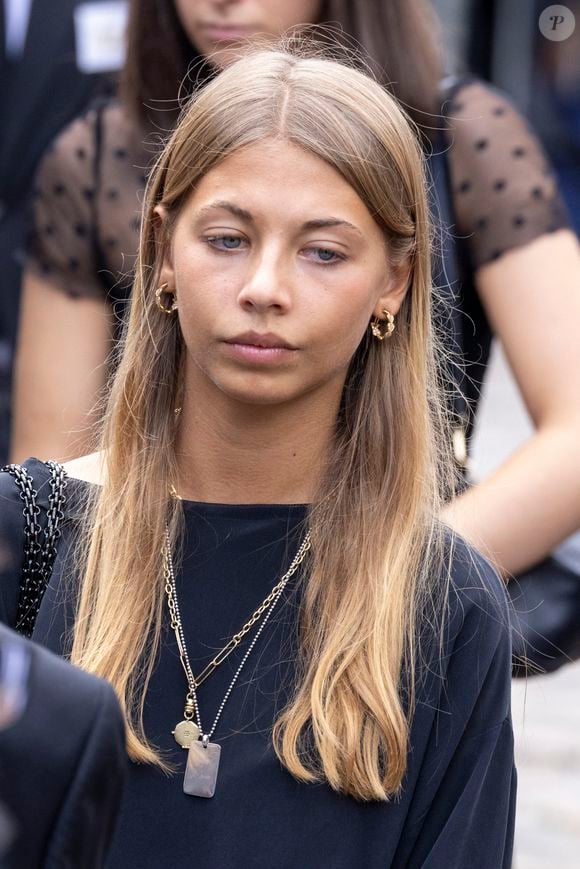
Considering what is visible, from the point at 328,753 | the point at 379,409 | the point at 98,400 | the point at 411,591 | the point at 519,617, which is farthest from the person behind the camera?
the point at 98,400

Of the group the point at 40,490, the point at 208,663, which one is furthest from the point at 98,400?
the point at 208,663

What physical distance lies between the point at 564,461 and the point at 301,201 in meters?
0.91

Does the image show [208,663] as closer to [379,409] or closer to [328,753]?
[328,753]

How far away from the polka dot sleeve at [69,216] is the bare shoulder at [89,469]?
2.48 ft

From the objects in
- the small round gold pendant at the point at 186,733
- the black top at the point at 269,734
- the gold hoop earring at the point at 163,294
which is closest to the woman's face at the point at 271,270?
the gold hoop earring at the point at 163,294

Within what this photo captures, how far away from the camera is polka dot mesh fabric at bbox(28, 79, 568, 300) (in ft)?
9.63

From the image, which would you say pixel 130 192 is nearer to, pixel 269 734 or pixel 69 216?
pixel 69 216

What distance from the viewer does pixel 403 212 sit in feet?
7.33

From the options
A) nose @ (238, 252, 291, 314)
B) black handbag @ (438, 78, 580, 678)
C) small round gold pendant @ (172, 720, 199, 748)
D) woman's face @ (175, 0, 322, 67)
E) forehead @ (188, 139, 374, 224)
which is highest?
woman's face @ (175, 0, 322, 67)

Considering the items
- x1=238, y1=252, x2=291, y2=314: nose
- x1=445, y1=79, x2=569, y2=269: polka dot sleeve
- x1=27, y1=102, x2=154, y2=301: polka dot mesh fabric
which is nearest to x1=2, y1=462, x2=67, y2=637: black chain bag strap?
x1=238, y1=252, x2=291, y2=314: nose

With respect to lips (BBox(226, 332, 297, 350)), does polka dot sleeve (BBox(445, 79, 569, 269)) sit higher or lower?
higher

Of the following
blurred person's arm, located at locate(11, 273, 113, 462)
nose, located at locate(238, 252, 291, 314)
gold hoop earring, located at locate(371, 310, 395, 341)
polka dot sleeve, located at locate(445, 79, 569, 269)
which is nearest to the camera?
nose, located at locate(238, 252, 291, 314)

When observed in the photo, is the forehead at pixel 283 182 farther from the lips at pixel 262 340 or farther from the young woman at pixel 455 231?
the young woman at pixel 455 231

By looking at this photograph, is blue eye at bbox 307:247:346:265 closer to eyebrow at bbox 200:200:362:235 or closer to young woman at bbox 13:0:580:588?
eyebrow at bbox 200:200:362:235
